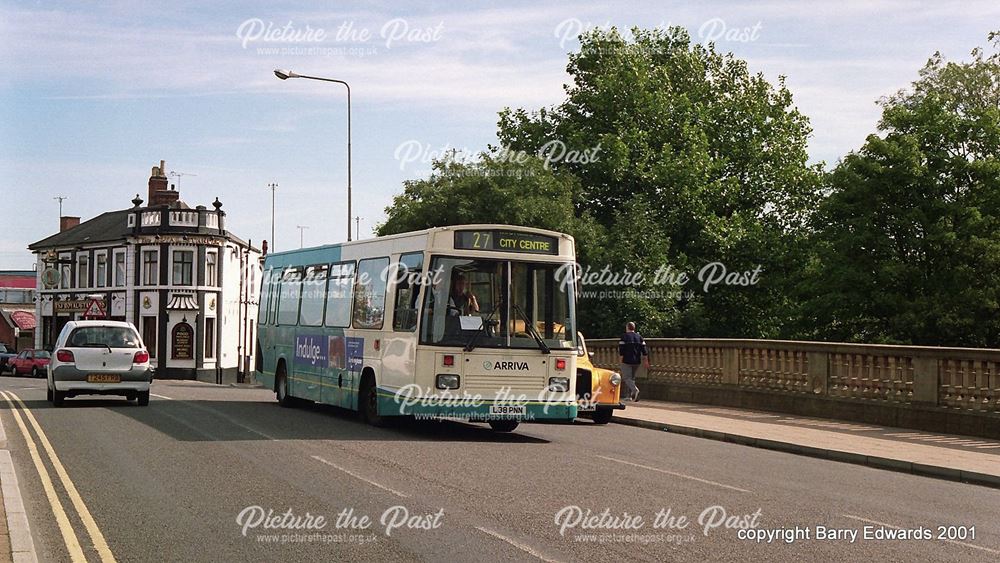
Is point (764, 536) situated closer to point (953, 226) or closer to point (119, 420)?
point (119, 420)

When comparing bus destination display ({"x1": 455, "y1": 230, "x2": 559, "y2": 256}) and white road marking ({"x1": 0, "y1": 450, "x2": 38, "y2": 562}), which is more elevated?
bus destination display ({"x1": 455, "y1": 230, "x2": 559, "y2": 256})

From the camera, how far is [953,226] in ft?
129

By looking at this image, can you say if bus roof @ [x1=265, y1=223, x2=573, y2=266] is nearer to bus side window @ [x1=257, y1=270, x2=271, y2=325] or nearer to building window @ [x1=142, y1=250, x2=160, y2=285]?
bus side window @ [x1=257, y1=270, x2=271, y2=325]

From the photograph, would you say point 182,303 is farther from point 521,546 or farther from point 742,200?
point 521,546

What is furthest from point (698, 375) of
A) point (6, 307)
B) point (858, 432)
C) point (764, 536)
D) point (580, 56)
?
point (6, 307)

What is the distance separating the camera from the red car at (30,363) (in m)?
62.5

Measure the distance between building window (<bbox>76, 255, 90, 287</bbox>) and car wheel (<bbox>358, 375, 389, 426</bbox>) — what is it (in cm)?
5953

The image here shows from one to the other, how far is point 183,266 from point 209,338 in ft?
15.2

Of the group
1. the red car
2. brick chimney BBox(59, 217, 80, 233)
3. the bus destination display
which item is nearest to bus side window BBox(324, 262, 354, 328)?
the bus destination display

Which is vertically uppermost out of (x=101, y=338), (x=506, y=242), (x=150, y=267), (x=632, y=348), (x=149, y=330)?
(x=150, y=267)

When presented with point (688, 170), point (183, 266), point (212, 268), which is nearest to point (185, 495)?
point (688, 170)

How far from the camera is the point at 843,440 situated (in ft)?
59.7

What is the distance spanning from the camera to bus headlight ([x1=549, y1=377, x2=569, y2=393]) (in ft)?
59.4

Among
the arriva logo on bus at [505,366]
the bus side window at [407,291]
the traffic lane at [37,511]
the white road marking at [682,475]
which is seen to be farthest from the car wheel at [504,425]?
the traffic lane at [37,511]
